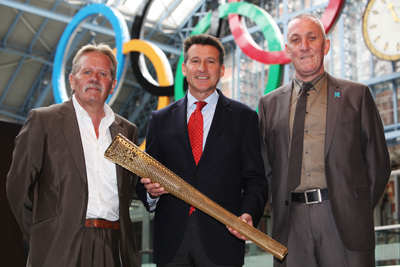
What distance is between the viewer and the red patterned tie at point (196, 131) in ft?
8.23

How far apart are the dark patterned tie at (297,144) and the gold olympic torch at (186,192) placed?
0.37 meters

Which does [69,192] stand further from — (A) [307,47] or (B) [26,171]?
(A) [307,47]

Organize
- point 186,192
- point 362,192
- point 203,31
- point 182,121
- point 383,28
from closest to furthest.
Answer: point 186,192 < point 362,192 < point 182,121 < point 203,31 < point 383,28

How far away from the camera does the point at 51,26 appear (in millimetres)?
16172

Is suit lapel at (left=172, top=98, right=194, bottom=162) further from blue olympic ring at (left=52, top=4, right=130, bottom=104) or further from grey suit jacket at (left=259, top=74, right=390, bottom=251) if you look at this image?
blue olympic ring at (left=52, top=4, right=130, bottom=104)

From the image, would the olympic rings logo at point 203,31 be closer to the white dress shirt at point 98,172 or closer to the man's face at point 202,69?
the man's face at point 202,69

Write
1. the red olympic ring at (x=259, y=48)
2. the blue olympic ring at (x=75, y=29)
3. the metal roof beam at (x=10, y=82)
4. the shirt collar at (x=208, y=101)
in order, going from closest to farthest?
the shirt collar at (x=208, y=101) < the red olympic ring at (x=259, y=48) < the blue olympic ring at (x=75, y=29) < the metal roof beam at (x=10, y=82)

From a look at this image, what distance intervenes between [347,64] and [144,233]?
727 cm

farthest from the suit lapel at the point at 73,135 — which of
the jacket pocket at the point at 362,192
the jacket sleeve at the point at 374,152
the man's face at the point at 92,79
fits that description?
the jacket sleeve at the point at 374,152

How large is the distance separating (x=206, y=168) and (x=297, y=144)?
1.70 ft

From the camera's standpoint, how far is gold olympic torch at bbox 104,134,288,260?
2.19 metres

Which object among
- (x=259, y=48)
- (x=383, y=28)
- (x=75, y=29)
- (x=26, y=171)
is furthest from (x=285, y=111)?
(x=75, y=29)

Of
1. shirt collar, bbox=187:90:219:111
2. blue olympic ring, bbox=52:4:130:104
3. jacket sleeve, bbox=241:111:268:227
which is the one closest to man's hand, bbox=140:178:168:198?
jacket sleeve, bbox=241:111:268:227

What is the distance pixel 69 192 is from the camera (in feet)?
7.52
